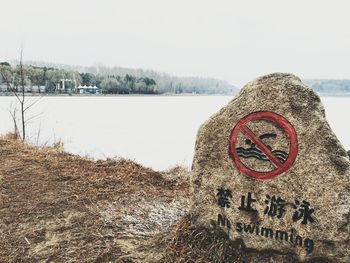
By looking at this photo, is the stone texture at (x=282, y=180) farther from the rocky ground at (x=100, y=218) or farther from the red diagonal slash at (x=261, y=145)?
the rocky ground at (x=100, y=218)

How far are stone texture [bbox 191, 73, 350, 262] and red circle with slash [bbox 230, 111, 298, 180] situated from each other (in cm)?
3

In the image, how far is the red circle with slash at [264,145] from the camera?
318 cm

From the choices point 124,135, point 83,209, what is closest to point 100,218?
point 83,209

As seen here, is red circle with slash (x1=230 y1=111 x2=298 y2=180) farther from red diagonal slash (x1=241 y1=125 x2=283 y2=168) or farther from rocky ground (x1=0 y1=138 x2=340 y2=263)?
rocky ground (x1=0 y1=138 x2=340 y2=263)

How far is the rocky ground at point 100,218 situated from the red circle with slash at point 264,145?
2.10 feet

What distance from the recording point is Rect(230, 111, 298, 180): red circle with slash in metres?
3.18

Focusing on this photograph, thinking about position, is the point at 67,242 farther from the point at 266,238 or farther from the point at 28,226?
the point at 266,238

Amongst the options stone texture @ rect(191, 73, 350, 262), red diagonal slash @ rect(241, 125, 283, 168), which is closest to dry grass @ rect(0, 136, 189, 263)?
stone texture @ rect(191, 73, 350, 262)

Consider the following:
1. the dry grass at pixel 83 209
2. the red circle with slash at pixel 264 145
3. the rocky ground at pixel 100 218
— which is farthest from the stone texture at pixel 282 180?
the dry grass at pixel 83 209

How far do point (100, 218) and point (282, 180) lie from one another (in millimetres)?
2037

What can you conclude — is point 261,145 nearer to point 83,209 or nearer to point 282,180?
point 282,180

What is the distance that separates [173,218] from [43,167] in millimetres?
2678

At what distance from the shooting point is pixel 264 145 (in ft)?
10.7

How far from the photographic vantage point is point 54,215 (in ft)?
14.2
